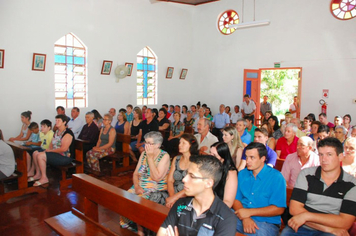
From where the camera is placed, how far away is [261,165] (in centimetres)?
254

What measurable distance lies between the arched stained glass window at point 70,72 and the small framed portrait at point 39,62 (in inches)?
16.9

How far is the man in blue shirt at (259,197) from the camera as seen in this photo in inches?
93.3

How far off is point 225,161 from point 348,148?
1.51 metres

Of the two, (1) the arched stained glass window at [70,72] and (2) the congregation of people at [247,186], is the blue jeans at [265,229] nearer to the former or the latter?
(2) the congregation of people at [247,186]

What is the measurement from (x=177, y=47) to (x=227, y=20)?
2.18 metres

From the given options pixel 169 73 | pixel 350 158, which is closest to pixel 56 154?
pixel 350 158

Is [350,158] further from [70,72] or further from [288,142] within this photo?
[70,72]

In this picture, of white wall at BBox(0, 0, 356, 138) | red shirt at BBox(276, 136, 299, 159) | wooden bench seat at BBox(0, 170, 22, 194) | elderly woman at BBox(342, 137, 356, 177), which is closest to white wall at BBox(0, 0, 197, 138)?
white wall at BBox(0, 0, 356, 138)

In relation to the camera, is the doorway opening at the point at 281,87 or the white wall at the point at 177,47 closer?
the white wall at the point at 177,47

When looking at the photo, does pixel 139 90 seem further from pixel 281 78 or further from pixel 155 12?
pixel 281 78

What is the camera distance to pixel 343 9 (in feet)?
29.5

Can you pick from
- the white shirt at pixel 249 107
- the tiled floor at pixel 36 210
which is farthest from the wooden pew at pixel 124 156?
the white shirt at pixel 249 107

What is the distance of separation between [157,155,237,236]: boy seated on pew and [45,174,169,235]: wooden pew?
0.36 metres

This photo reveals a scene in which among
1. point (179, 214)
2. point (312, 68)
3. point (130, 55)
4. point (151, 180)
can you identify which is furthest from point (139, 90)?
point (179, 214)
